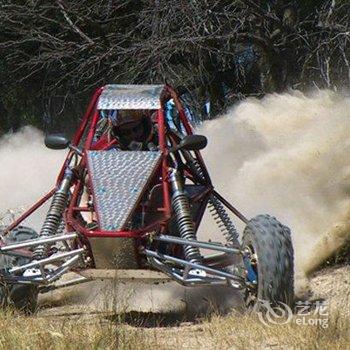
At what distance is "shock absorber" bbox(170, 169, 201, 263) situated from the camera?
6273 millimetres

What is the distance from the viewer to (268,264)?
5.91 m

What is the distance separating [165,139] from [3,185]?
6676 mm

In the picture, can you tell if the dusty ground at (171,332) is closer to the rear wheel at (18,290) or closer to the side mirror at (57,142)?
the rear wheel at (18,290)

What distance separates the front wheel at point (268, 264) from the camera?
5895mm

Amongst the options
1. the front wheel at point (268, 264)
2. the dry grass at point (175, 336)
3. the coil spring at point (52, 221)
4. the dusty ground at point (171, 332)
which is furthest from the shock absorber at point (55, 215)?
the front wheel at point (268, 264)

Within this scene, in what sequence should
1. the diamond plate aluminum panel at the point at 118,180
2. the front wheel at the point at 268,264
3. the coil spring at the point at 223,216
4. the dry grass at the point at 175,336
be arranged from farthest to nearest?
the coil spring at the point at 223,216 → the diamond plate aluminum panel at the point at 118,180 → the front wheel at the point at 268,264 → the dry grass at the point at 175,336

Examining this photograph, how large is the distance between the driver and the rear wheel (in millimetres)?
1049

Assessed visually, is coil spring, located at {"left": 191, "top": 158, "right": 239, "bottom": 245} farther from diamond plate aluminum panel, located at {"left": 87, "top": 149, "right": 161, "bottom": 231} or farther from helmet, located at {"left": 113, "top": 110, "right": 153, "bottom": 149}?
diamond plate aluminum panel, located at {"left": 87, "top": 149, "right": 161, "bottom": 231}

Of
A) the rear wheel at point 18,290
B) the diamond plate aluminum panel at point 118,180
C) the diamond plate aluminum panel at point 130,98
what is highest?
the diamond plate aluminum panel at point 130,98

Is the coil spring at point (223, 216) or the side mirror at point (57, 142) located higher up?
the side mirror at point (57, 142)

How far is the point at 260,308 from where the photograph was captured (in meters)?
5.88

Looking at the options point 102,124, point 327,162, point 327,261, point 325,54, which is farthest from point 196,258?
point 325,54

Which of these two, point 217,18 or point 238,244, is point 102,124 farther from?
point 217,18

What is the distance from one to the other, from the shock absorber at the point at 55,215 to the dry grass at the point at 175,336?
1023mm
